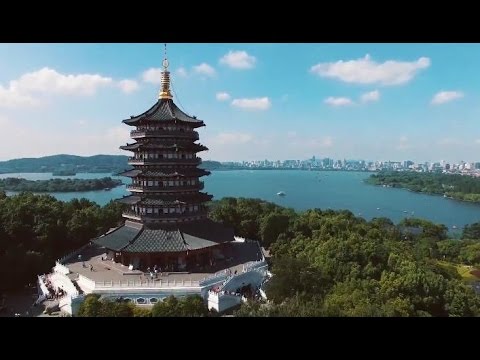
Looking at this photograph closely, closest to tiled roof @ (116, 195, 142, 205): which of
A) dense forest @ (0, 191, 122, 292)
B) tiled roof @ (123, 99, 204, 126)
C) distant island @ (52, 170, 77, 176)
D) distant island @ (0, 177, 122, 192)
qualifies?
tiled roof @ (123, 99, 204, 126)

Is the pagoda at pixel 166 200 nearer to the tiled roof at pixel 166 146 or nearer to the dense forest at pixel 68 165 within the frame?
the tiled roof at pixel 166 146

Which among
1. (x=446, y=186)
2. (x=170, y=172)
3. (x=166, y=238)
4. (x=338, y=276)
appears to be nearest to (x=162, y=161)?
(x=170, y=172)

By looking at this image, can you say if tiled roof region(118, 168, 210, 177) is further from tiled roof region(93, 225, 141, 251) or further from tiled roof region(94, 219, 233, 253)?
tiled roof region(93, 225, 141, 251)
